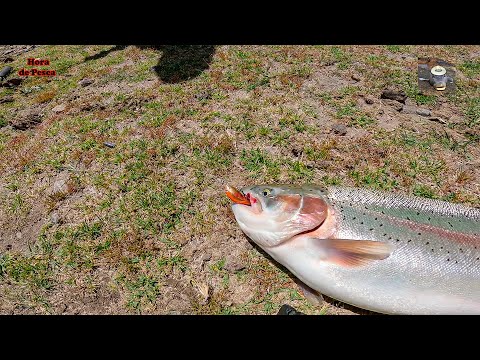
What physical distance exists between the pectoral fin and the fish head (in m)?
0.29

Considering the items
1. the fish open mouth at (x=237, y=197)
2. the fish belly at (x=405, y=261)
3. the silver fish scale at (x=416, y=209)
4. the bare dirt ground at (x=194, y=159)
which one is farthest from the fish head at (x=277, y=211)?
the bare dirt ground at (x=194, y=159)

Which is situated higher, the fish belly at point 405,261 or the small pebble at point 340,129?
the small pebble at point 340,129

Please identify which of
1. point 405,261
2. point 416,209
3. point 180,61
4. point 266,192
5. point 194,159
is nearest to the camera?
point 405,261

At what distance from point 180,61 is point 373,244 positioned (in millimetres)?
5555

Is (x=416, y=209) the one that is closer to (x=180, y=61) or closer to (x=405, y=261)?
(x=405, y=261)

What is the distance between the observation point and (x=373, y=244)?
2.80m

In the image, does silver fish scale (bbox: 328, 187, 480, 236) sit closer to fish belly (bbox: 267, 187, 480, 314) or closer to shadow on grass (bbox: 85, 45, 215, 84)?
fish belly (bbox: 267, 187, 480, 314)

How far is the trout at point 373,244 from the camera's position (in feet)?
8.91

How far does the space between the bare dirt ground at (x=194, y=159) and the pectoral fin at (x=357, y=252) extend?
1.76 feet

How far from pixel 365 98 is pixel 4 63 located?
26.4ft

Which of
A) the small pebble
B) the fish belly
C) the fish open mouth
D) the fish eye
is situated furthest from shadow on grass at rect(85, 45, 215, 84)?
the fish belly

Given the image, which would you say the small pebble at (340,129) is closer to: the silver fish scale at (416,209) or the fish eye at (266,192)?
the silver fish scale at (416,209)

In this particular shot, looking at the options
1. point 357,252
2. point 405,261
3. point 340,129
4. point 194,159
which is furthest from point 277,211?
point 340,129
